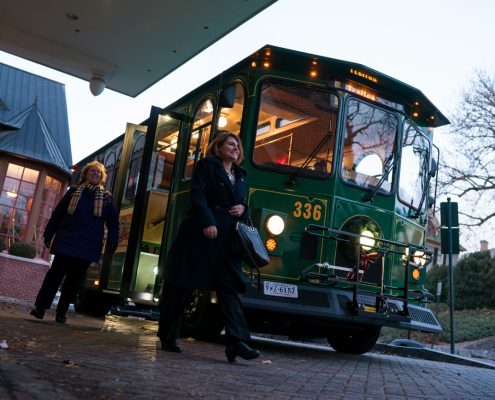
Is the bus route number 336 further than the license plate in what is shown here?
Yes

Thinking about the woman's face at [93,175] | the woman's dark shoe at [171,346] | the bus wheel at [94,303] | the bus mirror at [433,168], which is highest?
the bus mirror at [433,168]

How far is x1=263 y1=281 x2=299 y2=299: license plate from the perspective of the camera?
6.36 m

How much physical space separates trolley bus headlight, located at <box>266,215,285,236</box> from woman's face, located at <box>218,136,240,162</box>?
5.49 ft

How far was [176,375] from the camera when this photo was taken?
12.4 feet

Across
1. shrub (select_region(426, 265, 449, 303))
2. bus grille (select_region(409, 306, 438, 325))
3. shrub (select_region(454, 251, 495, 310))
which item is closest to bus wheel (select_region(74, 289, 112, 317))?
bus grille (select_region(409, 306, 438, 325))

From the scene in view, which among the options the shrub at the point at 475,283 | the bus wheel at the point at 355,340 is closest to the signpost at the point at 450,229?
the bus wheel at the point at 355,340

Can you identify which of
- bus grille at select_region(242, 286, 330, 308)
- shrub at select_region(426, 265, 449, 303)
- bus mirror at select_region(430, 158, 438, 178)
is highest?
shrub at select_region(426, 265, 449, 303)

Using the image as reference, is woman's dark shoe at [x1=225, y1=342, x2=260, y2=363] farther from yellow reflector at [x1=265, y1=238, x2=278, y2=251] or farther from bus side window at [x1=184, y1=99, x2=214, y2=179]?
bus side window at [x1=184, y1=99, x2=214, y2=179]

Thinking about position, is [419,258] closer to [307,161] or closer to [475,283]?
[307,161]

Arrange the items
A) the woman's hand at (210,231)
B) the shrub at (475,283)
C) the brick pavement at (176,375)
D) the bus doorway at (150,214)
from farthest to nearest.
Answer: the shrub at (475,283) → the bus doorway at (150,214) → the woman's hand at (210,231) → the brick pavement at (176,375)

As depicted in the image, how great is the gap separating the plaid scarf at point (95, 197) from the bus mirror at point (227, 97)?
66.7 inches

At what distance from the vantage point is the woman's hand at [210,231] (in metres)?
4.70

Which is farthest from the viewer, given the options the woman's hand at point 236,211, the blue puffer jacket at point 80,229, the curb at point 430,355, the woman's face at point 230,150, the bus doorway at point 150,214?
the curb at point 430,355

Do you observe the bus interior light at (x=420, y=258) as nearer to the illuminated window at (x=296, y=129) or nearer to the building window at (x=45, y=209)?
the illuminated window at (x=296, y=129)
